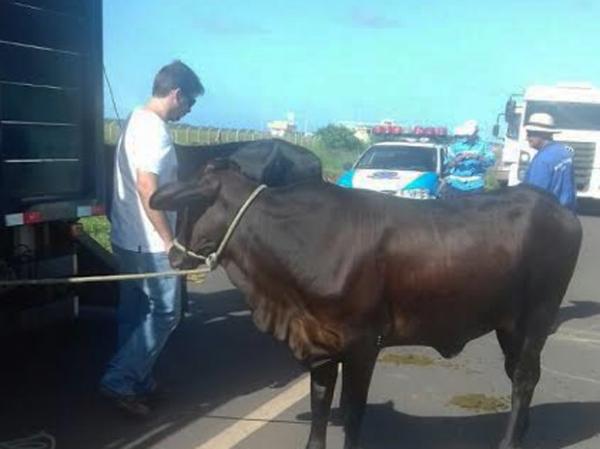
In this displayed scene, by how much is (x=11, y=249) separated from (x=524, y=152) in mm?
17345

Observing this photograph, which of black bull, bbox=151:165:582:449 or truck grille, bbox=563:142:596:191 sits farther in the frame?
truck grille, bbox=563:142:596:191

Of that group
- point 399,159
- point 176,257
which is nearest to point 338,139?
point 399,159

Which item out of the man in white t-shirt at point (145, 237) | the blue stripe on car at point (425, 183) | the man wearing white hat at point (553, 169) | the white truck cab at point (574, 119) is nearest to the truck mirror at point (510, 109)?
the white truck cab at point (574, 119)

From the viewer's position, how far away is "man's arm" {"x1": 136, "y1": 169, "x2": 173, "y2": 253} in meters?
4.94

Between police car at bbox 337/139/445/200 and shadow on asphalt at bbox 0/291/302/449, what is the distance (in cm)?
721

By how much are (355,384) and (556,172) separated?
4.76m

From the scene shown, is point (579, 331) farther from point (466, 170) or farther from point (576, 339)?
point (466, 170)

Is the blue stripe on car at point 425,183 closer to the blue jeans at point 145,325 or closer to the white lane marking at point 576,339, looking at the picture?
the white lane marking at point 576,339

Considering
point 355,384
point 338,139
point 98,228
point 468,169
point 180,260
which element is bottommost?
point 338,139

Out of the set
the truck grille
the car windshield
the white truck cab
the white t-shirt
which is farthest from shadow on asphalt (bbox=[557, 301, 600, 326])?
the truck grille

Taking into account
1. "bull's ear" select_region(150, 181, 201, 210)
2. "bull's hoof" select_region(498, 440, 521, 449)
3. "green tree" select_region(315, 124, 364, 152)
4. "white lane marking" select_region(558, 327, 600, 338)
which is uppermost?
"bull's ear" select_region(150, 181, 201, 210)

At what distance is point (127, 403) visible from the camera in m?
5.23

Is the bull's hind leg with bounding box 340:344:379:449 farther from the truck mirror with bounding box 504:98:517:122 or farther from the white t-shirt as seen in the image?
the truck mirror with bounding box 504:98:517:122

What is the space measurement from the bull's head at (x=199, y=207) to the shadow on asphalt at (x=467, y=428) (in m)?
1.63
